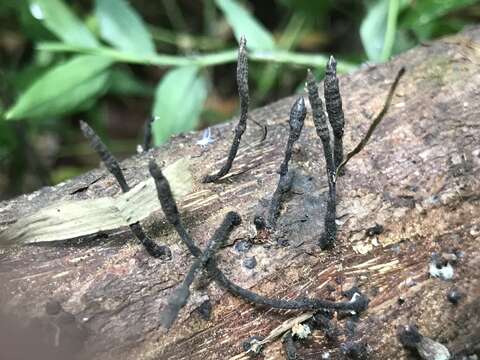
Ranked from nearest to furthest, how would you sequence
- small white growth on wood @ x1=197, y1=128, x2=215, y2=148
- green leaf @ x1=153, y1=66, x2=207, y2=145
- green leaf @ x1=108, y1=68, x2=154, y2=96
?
small white growth on wood @ x1=197, y1=128, x2=215, y2=148 → green leaf @ x1=153, y1=66, x2=207, y2=145 → green leaf @ x1=108, y1=68, x2=154, y2=96

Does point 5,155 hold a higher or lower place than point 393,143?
A: higher

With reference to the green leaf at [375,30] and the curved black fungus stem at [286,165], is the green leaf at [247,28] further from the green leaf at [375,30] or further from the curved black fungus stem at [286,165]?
the curved black fungus stem at [286,165]

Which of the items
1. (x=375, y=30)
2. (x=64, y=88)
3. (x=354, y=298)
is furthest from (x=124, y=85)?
(x=354, y=298)

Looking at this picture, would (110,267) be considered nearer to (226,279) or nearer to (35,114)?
(226,279)

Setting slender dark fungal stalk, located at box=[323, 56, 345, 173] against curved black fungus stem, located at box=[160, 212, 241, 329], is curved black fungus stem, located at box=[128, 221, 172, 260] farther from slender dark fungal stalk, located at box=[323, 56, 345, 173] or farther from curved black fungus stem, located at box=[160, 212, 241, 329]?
slender dark fungal stalk, located at box=[323, 56, 345, 173]

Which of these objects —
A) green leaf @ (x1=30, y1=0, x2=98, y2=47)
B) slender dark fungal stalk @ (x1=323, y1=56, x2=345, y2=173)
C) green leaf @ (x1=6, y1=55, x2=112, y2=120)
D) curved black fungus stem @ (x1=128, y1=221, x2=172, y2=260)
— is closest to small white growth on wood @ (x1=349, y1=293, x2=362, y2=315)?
slender dark fungal stalk @ (x1=323, y1=56, x2=345, y2=173)

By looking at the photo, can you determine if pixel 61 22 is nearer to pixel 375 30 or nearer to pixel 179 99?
pixel 179 99

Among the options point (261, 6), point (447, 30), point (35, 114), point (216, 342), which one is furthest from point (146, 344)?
point (261, 6)
